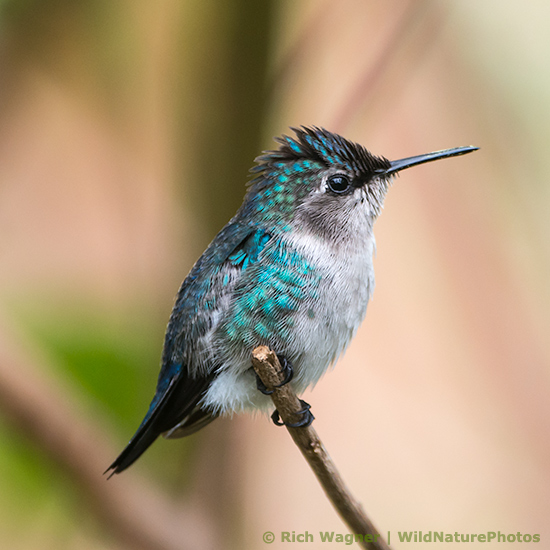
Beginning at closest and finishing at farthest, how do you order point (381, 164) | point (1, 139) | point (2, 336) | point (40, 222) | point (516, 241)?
point (381, 164)
point (2, 336)
point (1, 139)
point (516, 241)
point (40, 222)

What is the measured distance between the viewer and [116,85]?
2.02m

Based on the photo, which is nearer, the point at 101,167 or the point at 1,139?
the point at 1,139

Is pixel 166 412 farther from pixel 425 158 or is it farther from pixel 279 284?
pixel 425 158

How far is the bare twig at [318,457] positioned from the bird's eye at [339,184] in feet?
1.63

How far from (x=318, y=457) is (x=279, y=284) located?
1.25ft

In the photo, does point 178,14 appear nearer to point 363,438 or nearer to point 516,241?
point 516,241

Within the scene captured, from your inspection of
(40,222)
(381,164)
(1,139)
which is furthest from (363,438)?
(1,139)

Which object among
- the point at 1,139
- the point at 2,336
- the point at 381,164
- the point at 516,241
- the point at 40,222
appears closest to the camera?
the point at 381,164

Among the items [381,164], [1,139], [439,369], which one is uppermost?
[1,139]

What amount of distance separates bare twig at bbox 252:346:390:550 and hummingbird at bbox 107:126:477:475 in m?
0.07

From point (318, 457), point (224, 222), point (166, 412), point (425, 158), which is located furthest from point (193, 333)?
point (425, 158)

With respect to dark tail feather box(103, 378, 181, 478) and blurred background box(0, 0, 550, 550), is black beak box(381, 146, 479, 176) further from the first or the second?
dark tail feather box(103, 378, 181, 478)

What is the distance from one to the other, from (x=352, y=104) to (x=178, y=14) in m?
0.60

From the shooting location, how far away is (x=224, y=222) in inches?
64.3
